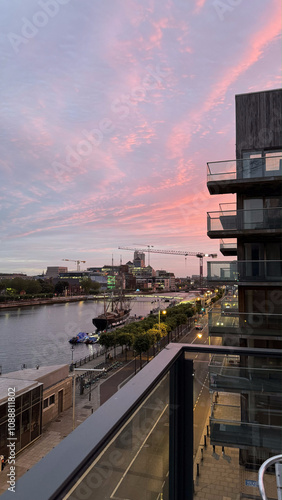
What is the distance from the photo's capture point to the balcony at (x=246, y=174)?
7051 millimetres

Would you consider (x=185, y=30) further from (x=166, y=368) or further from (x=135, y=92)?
(x=166, y=368)

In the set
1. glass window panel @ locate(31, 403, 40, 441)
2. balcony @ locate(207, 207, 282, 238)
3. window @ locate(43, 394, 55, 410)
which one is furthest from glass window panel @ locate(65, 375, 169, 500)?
window @ locate(43, 394, 55, 410)

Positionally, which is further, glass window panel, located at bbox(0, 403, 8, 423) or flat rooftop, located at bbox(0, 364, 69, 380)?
flat rooftop, located at bbox(0, 364, 69, 380)

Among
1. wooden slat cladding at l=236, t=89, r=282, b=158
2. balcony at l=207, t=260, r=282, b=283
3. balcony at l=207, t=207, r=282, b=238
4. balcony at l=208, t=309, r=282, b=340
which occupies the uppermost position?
wooden slat cladding at l=236, t=89, r=282, b=158

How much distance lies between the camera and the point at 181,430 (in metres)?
1.19

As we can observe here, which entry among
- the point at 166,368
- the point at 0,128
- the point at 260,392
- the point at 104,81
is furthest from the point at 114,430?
the point at 0,128

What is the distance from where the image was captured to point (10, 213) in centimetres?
4278

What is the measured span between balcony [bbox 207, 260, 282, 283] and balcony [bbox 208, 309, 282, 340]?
2.66ft

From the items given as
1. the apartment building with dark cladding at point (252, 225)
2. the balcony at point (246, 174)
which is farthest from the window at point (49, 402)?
the balcony at point (246, 174)

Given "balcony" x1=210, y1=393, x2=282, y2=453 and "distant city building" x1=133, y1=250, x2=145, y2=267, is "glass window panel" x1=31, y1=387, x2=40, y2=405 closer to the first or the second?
"balcony" x1=210, y1=393, x2=282, y2=453

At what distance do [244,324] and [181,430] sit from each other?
611 cm

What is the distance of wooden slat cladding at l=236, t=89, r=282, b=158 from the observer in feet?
23.8

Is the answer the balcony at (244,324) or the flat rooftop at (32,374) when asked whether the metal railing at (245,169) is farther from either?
the flat rooftop at (32,374)

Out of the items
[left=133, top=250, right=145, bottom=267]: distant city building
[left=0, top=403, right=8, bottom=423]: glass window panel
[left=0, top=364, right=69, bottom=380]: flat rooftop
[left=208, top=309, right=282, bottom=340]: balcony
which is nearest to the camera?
[left=208, top=309, right=282, bottom=340]: balcony
